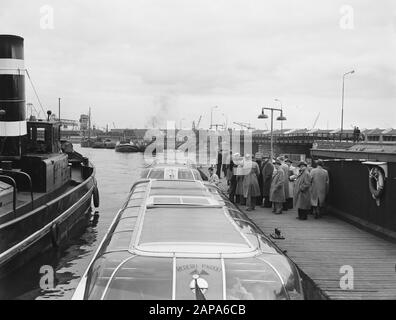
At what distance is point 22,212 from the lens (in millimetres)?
11789

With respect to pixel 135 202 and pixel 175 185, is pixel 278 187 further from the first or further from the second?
pixel 135 202

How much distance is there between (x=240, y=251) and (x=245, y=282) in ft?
1.88

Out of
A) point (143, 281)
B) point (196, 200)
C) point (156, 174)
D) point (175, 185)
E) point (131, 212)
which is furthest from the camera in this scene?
point (156, 174)

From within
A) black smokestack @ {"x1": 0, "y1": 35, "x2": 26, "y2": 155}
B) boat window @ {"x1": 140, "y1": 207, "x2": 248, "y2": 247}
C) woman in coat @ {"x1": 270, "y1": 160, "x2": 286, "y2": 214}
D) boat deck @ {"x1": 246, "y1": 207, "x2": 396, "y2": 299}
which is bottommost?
boat deck @ {"x1": 246, "y1": 207, "x2": 396, "y2": 299}

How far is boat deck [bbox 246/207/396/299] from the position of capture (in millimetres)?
7947

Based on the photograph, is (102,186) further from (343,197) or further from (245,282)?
(245,282)

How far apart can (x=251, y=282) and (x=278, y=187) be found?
34.4 ft

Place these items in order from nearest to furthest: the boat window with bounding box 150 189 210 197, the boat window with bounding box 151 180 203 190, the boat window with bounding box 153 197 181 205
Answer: the boat window with bounding box 153 197 181 205 < the boat window with bounding box 150 189 210 197 < the boat window with bounding box 151 180 203 190

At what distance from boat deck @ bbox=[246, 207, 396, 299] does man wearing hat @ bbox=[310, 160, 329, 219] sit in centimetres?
50

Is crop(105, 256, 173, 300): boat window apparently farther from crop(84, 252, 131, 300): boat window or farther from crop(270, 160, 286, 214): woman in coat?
crop(270, 160, 286, 214): woman in coat

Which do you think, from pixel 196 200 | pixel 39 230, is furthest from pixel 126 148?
pixel 196 200

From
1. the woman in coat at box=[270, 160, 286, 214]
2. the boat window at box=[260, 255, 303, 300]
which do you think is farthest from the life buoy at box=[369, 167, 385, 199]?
the boat window at box=[260, 255, 303, 300]

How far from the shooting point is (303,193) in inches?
531
